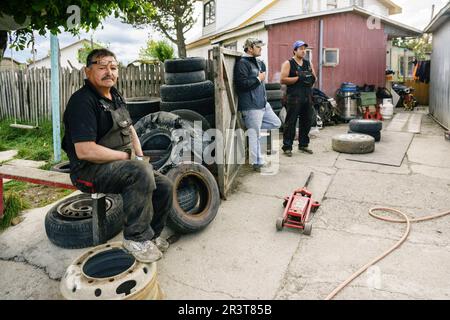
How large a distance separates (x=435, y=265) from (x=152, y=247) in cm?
250

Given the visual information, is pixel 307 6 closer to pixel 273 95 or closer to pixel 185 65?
pixel 273 95

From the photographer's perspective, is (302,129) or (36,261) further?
(302,129)

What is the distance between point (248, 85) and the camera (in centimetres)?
558

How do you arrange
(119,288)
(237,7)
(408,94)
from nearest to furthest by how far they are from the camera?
(119,288) → (408,94) → (237,7)

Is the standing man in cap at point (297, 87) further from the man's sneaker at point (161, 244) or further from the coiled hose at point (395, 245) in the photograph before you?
the man's sneaker at point (161, 244)

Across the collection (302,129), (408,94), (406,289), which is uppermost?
(408,94)

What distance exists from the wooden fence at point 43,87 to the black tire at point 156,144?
12.1 feet

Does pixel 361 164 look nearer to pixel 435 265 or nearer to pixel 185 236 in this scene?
pixel 435 265

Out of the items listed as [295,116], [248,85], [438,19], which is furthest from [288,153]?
[438,19]

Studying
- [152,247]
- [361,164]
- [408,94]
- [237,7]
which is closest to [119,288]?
[152,247]

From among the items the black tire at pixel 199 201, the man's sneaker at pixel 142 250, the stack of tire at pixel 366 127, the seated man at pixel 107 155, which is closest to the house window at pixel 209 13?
the stack of tire at pixel 366 127

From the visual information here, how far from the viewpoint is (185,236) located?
149 inches

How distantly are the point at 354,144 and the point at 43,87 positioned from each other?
848 centimetres

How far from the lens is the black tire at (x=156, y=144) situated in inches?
177
